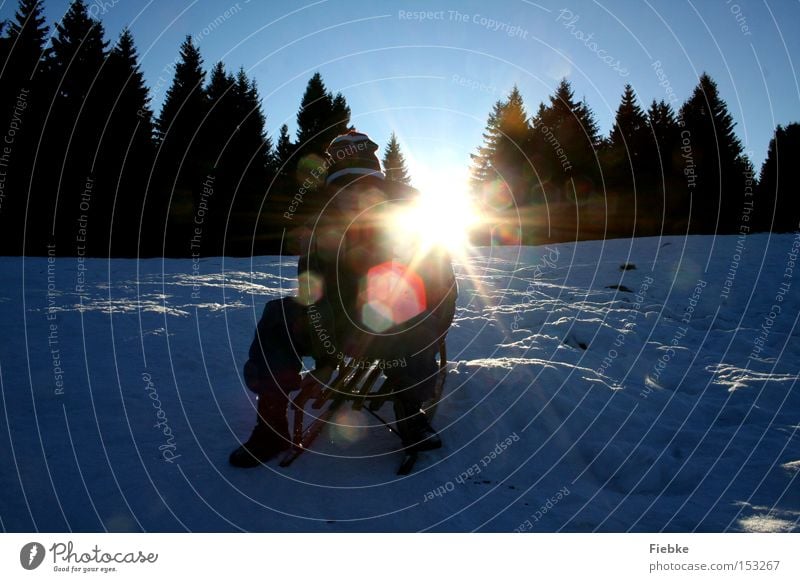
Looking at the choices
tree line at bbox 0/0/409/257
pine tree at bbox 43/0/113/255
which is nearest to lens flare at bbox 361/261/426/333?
tree line at bbox 0/0/409/257

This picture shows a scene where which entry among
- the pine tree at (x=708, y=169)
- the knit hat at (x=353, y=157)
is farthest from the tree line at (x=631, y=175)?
the knit hat at (x=353, y=157)

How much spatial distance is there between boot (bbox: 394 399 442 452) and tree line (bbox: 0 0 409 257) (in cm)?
1901

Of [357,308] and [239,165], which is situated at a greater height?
[239,165]

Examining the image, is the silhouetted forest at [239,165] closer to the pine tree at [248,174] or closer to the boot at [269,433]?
the pine tree at [248,174]

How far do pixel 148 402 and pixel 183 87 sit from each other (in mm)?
30367

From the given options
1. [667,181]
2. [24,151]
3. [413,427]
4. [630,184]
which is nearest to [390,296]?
[413,427]

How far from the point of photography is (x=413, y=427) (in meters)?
3.48

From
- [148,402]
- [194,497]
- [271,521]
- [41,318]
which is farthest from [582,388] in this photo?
[41,318]

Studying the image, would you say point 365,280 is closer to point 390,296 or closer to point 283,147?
point 390,296

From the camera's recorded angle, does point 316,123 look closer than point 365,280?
No

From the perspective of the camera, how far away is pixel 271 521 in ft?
8.84

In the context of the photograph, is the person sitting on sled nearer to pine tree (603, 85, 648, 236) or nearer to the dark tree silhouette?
the dark tree silhouette
